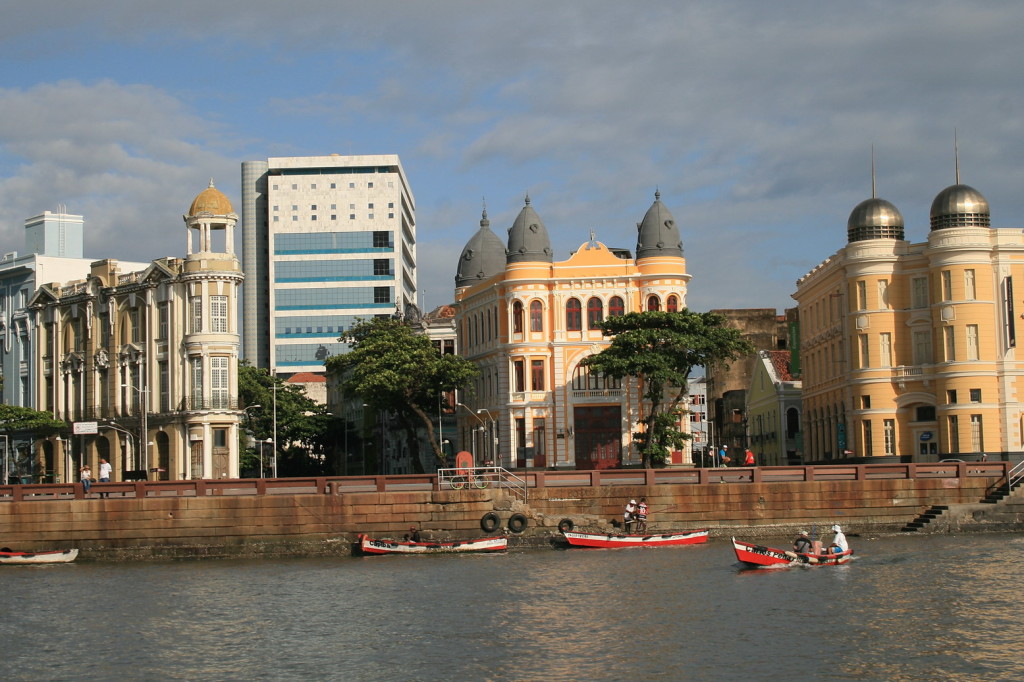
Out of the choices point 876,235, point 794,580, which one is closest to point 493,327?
point 876,235

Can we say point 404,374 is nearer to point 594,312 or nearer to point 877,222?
point 594,312

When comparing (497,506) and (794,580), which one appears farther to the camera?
(497,506)

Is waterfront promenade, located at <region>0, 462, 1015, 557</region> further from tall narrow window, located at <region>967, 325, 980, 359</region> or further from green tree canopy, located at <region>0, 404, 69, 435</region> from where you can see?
green tree canopy, located at <region>0, 404, 69, 435</region>

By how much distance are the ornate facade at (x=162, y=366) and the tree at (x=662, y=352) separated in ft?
81.0

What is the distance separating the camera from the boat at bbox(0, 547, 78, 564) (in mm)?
63250

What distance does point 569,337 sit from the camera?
10031 cm

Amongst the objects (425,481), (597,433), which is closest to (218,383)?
(597,433)

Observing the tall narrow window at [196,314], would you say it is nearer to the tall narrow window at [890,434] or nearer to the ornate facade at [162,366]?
the ornate facade at [162,366]

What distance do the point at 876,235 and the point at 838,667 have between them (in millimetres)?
56229

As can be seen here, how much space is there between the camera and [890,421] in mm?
86562

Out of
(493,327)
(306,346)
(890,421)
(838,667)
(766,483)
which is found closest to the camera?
(838,667)

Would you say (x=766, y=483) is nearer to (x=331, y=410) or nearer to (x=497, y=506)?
(x=497, y=506)

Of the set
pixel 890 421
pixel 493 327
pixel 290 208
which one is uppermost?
pixel 290 208

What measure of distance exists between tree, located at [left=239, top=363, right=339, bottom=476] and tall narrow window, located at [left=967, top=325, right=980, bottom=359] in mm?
52647
